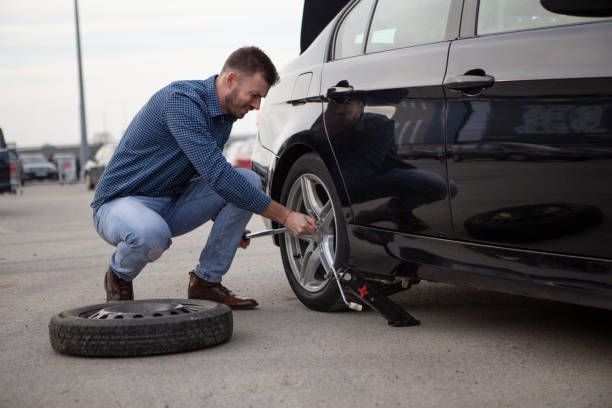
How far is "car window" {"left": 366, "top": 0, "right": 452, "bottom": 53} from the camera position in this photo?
3428 millimetres

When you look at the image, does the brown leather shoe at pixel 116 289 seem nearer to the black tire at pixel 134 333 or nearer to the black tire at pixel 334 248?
the black tire at pixel 134 333

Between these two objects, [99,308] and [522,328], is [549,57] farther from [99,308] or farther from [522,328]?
[99,308]

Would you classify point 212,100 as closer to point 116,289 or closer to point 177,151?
point 177,151

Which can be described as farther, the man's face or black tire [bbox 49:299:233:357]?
the man's face

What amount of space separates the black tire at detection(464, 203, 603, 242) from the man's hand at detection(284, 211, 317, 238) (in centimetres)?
87

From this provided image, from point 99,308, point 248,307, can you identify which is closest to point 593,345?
point 248,307

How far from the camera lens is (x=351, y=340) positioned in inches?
138

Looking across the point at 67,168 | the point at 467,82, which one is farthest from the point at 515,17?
the point at 67,168

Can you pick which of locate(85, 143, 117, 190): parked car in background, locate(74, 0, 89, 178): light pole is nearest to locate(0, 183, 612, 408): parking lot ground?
locate(85, 143, 117, 190): parked car in background

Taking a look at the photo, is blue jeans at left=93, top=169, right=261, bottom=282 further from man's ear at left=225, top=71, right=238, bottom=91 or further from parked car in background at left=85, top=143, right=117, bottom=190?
parked car in background at left=85, top=143, right=117, bottom=190

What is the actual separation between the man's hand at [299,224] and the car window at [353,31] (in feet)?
2.81

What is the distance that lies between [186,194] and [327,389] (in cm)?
191

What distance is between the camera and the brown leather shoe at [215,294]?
14.2 ft

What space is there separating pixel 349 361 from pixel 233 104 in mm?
1482
